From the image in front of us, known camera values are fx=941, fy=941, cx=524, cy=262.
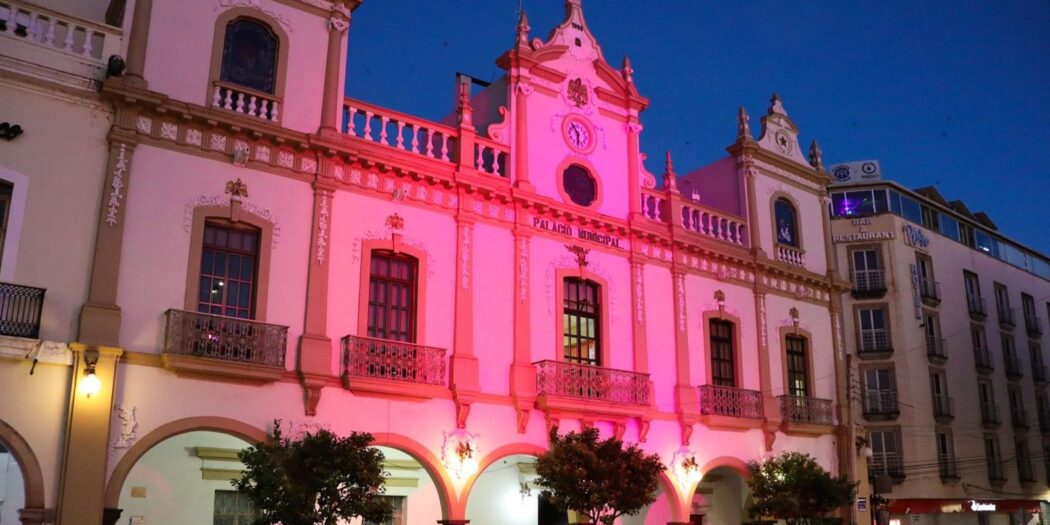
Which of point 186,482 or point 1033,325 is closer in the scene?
point 186,482

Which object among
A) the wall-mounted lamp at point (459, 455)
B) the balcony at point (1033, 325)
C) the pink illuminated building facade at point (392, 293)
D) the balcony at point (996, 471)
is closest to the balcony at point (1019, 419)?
the balcony at point (996, 471)

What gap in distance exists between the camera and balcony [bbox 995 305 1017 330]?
137 feet

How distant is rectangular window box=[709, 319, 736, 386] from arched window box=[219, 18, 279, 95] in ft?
40.4

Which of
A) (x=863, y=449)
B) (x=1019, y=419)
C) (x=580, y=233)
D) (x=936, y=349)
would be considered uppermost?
(x=936, y=349)

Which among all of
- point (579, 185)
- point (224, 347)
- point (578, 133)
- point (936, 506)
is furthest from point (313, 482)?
point (936, 506)

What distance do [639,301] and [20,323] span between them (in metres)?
12.9

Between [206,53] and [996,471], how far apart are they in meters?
34.9

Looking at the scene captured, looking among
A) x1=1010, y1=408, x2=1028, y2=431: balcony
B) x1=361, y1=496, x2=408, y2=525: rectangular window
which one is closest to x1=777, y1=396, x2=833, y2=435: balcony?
x1=361, y1=496, x2=408, y2=525: rectangular window

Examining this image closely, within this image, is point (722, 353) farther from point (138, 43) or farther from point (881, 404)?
point (881, 404)

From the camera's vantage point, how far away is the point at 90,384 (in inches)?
558

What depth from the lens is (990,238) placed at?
44.3 metres

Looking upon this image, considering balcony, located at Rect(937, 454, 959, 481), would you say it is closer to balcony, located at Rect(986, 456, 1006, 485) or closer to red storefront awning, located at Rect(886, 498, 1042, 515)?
red storefront awning, located at Rect(886, 498, 1042, 515)

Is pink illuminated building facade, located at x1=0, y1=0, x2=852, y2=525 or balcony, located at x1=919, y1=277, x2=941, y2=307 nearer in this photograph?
pink illuminated building facade, located at x1=0, y1=0, x2=852, y2=525

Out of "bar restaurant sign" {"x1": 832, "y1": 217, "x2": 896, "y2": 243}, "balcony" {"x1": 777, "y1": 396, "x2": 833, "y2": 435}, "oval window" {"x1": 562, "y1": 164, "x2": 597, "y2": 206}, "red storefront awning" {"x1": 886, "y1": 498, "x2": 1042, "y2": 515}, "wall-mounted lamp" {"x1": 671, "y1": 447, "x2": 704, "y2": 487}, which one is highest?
"bar restaurant sign" {"x1": 832, "y1": 217, "x2": 896, "y2": 243}
